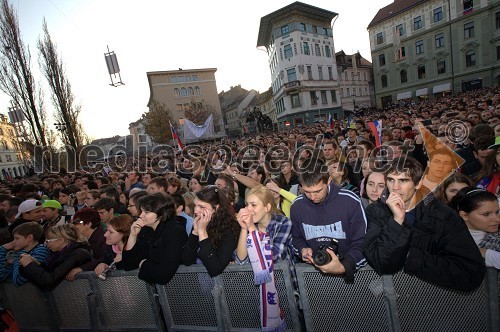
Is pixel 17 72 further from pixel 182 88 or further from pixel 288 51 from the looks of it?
pixel 182 88

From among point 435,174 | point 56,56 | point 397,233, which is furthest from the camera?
point 56,56

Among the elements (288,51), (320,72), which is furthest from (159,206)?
(320,72)

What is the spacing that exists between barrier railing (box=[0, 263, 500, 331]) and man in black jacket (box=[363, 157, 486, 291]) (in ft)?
0.73

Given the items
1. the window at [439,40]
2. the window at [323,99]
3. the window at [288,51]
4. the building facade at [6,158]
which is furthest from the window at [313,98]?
the building facade at [6,158]

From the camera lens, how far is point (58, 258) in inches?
124

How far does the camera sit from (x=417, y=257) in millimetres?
1947

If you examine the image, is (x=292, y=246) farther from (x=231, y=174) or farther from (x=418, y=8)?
(x=418, y=8)

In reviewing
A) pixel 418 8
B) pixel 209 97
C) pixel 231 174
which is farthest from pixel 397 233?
pixel 209 97

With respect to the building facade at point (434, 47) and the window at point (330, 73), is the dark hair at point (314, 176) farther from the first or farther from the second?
the window at point (330, 73)

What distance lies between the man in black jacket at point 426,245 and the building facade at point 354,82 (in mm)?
49029

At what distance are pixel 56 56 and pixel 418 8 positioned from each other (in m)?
45.6

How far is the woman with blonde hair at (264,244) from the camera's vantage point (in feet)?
7.83

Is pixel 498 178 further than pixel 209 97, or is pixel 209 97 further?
pixel 209 97

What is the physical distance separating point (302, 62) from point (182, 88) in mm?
27325
